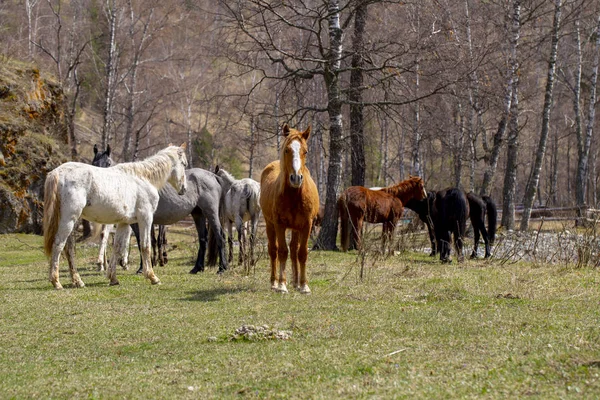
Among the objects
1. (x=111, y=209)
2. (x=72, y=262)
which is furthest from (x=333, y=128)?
(x=72, y=262)

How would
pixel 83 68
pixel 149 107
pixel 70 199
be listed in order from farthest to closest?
pixel 83 68
pixel 149 107
pixel 70 199

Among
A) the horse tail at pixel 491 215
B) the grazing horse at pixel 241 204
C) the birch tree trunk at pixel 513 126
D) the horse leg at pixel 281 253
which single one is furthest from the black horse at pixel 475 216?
the birch tree trunk at pixel 513 126

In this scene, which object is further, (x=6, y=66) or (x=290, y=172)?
(x=6, y=66)

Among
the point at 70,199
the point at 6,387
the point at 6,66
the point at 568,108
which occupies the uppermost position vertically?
the point at 568,108

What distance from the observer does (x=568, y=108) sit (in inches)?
2119

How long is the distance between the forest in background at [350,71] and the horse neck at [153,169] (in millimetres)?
3792

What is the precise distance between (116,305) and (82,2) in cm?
3116

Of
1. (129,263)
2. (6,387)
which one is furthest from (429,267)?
(6,387)

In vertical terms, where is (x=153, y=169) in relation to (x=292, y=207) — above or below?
above

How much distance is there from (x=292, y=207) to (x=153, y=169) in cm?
320

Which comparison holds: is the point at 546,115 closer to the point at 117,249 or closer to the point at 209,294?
the point at 117,249

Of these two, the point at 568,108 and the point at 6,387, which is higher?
the point at 568,108

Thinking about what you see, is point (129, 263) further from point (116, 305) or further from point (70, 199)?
point (116, 305)

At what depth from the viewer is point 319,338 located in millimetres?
6367
